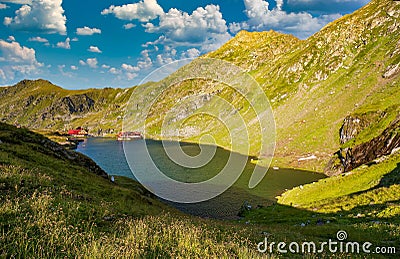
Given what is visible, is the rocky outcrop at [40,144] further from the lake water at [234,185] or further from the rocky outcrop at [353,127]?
the rocky outcrop at [353,127]

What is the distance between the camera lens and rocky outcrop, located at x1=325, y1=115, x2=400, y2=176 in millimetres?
63419

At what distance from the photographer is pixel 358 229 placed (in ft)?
82.5

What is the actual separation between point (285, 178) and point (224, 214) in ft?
146

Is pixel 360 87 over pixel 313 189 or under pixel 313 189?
over

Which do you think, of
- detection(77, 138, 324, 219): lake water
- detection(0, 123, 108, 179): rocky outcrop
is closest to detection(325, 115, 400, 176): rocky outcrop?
detection(77, 138, 324, 219): lake water

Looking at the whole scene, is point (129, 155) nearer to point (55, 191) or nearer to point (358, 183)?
point (358, 183)

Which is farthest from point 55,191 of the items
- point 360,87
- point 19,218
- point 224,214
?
point 360,87

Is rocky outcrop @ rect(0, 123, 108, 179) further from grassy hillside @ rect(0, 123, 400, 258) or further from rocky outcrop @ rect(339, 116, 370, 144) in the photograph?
rocky outcrop @ rect(339, 116, 370, 144)

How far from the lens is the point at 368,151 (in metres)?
76.2

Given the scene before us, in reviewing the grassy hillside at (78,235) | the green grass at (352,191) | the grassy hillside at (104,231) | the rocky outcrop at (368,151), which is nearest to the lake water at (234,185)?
the rocky outcrop at (368,151)

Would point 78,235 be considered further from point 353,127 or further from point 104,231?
point 353,127

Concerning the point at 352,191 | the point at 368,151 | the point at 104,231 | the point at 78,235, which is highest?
the point at 368,151
